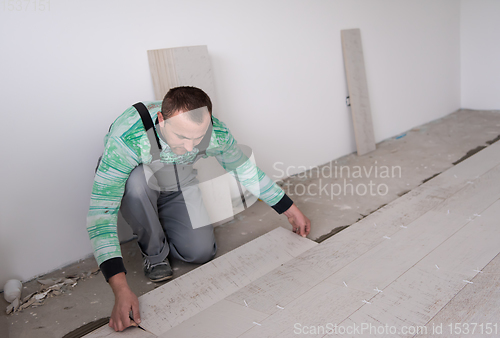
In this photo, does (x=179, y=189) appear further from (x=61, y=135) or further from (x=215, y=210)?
(x=61, y=135)

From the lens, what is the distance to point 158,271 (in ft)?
6.47

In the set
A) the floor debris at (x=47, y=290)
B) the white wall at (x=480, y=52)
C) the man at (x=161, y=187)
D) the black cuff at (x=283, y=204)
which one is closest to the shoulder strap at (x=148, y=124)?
the man at (x=161, y=187)

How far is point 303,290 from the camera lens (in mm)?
1590

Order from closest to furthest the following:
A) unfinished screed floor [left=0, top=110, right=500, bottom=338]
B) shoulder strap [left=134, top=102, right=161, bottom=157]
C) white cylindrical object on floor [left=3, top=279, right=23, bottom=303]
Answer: unfinished screed floor [left=0, top=110, right=500, bottom=338] < shoulder strap [left=134, top=102, right=161, bottom=157] < white cylindrical object on floor [left=3, top=279, right=23, bottom=303]

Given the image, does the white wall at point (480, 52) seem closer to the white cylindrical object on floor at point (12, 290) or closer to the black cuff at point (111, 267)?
the black cuff at point (111, 267)

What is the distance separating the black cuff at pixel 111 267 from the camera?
58.2 inches

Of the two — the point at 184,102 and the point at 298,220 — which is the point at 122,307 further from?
the point at 298,220

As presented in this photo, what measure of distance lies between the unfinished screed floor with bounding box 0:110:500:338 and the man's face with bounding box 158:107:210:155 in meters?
0.67

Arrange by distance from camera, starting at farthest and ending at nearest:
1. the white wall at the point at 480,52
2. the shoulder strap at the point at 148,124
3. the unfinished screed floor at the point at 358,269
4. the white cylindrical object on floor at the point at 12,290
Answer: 1. the white wall at the point at 480,52
2. the white cylindrical object on floor at the point at 12,290
3. the shoulder strap at the point at 148,124
4. the unfinished screed floor at the point at 358,269

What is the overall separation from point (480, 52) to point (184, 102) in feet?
15.3

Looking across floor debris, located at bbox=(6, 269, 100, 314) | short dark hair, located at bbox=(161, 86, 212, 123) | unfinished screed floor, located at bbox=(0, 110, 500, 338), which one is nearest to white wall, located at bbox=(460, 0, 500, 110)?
unfinished screed floor, located at bbox=(0, 110, 500, 338)

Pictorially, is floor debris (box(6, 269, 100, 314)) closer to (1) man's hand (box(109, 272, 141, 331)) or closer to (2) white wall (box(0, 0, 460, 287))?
(2) white wall (box(0, 0, 460, 287))

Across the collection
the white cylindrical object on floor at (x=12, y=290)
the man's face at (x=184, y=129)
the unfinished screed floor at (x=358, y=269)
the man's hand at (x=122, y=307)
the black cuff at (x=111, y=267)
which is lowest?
the unfinished screed floor at (x=358, y=269)

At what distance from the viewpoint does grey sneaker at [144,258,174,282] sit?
1956 millimetres
